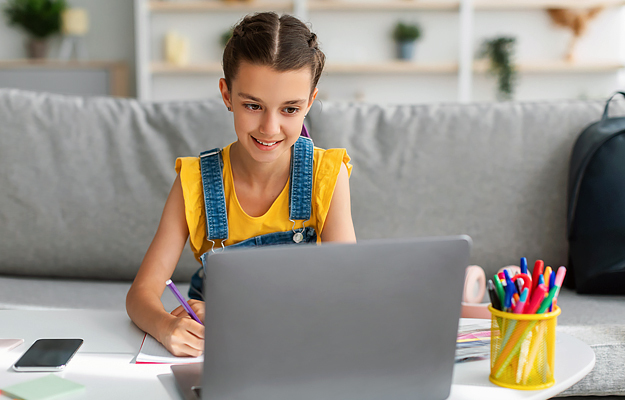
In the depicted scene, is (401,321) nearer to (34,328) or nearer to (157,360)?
(157,360)

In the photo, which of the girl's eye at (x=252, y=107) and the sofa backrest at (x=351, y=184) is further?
the sofa backrest at (x=351, y=184)

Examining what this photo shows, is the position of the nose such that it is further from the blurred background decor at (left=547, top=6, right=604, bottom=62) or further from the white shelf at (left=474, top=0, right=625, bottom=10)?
the blurred background decor at (left=547, top=6, right=604, bottom=62)

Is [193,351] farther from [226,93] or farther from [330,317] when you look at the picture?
[226,93]

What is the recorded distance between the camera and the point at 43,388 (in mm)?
542

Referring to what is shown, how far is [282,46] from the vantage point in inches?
34.3

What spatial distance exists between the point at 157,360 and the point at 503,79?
12.0 feet

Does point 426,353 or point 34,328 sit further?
point 34,328

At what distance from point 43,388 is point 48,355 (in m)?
0.10

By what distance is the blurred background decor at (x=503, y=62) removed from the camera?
12.5 ft

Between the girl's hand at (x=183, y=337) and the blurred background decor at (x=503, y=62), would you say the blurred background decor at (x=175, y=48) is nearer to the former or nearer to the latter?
the blurred background decor at (x=503, y=62)

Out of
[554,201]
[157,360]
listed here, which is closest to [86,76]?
[554,201]

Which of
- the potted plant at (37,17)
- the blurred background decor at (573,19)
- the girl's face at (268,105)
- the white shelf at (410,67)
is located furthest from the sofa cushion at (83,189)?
the blurred background decor at (573,19)

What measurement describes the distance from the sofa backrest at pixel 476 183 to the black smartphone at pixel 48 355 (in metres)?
0.89

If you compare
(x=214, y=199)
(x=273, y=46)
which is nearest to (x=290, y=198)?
(x=214, y=199)
